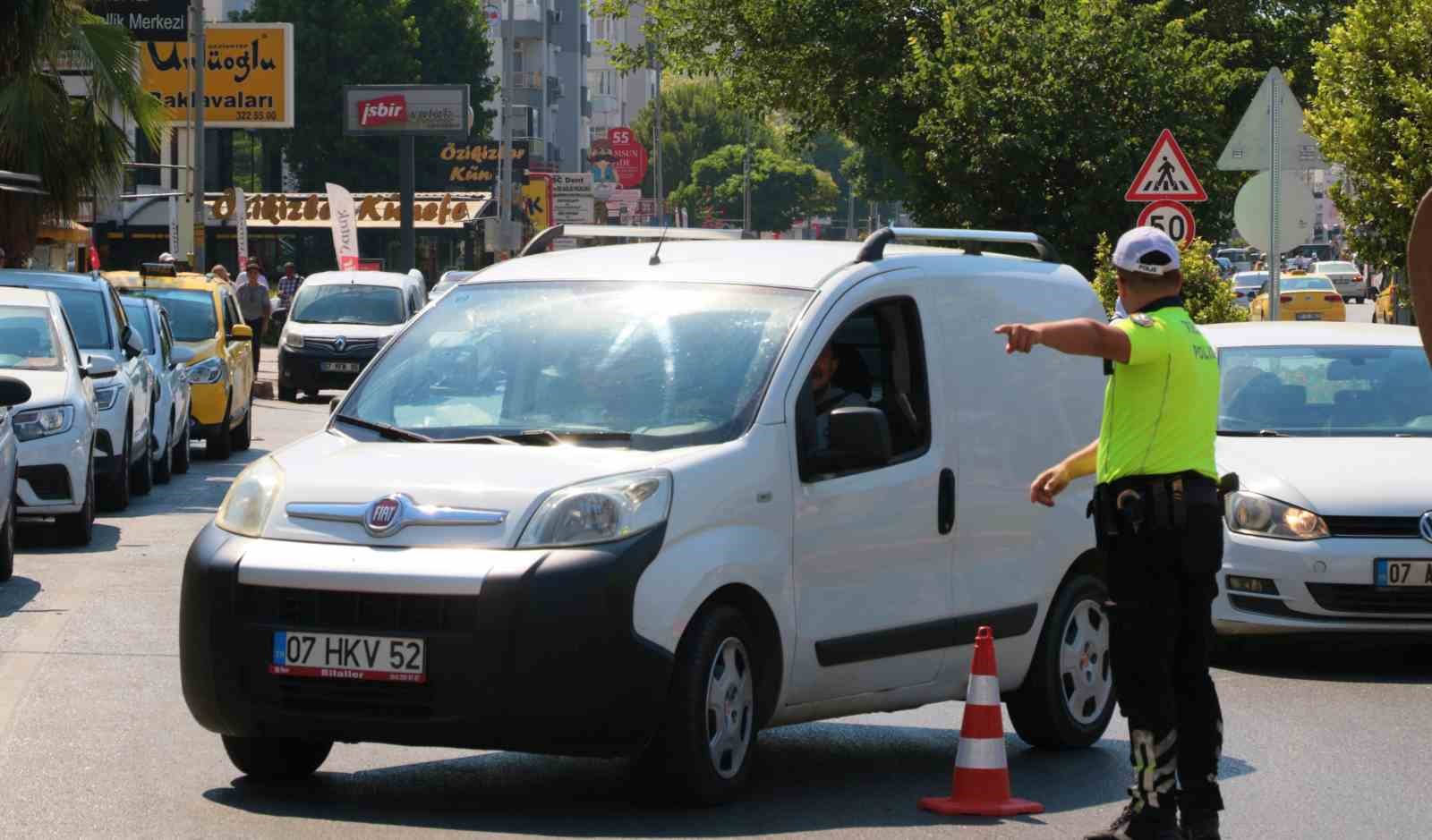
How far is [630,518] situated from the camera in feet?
23.3

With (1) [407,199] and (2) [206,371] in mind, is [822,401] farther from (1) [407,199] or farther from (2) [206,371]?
(1) [407,199]

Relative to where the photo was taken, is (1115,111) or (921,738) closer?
(921,738)

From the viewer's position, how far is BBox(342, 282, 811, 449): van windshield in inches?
304

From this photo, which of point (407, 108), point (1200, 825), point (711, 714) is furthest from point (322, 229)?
point (1200, 825)

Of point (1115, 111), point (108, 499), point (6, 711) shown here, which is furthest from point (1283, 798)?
point (1115, 111)

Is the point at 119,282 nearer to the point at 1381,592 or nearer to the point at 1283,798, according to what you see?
the point at 1381,592

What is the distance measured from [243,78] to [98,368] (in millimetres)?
54266

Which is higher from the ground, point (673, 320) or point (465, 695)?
point (673, 320)

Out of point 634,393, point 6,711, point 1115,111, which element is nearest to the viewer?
point 634,393

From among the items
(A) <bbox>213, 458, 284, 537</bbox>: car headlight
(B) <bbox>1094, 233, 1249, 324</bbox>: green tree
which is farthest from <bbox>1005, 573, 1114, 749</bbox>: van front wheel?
(B) <bbox>1094, 233, 1249, 324</bbox>: green tree

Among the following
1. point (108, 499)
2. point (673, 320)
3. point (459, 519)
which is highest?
point (673, 320)

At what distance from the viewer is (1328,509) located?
10.9 m

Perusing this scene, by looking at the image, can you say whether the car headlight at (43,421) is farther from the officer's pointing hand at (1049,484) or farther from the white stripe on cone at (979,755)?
the officer's pointing hand at (1049,484)

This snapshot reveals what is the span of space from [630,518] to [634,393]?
0.78 meters
